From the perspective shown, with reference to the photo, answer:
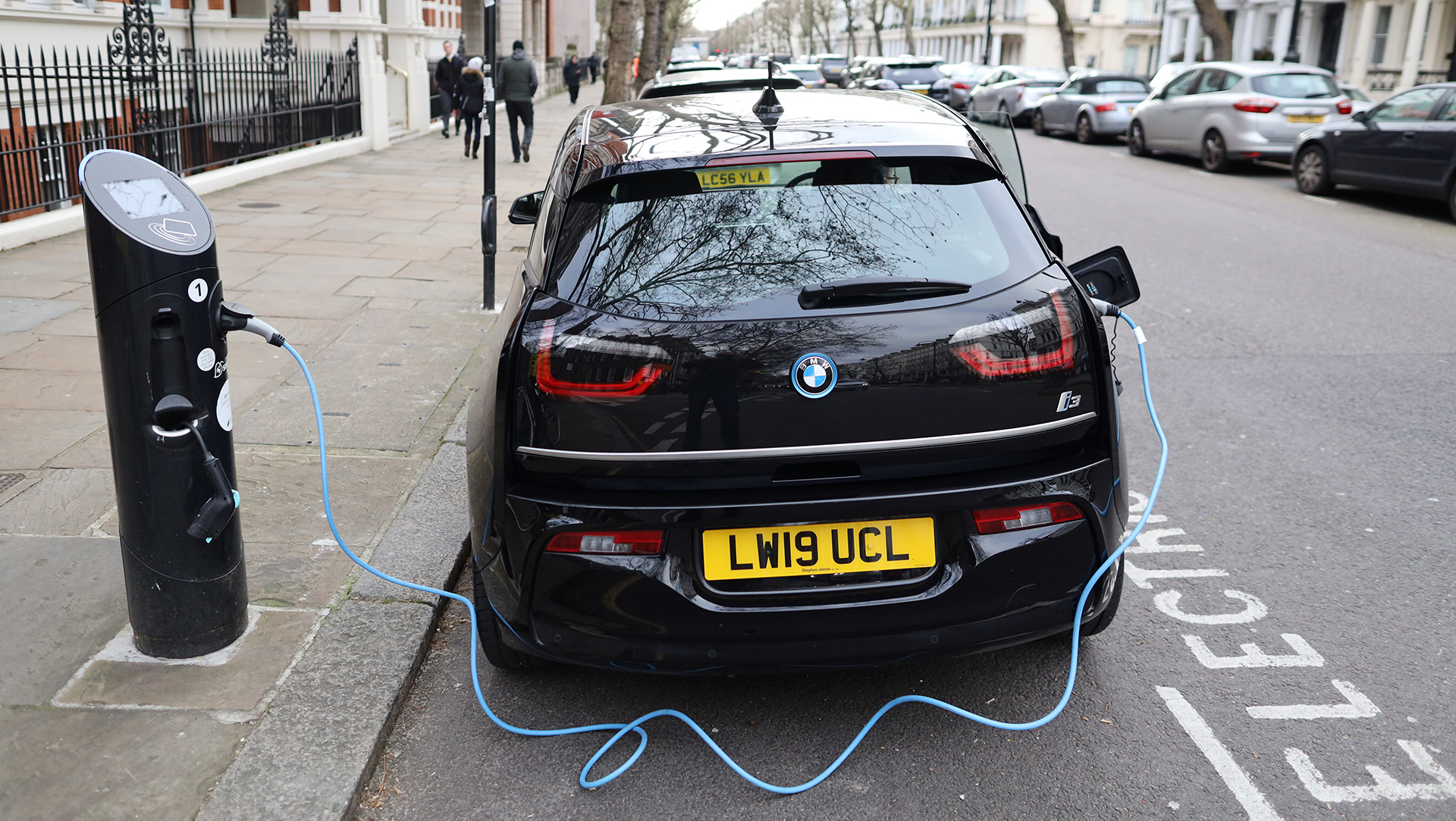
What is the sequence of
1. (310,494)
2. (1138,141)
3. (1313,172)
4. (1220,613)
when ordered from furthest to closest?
(1138,141), (1313,172), (310,494), (1220,613)

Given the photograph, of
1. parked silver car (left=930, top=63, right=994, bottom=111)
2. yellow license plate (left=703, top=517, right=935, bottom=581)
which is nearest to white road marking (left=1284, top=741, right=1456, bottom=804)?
yellow license plate (left=703, top=517, right=935, bottom=581)

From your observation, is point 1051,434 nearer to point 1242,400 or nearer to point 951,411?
point 951,411

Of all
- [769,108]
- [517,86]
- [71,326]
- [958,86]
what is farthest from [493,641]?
[958,86]

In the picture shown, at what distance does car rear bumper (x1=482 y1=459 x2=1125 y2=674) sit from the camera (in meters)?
2.79

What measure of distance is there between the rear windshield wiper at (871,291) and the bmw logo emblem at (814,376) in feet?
0.49

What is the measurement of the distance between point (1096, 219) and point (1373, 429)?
725 centimetres

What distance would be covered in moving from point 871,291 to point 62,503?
3.26 metres

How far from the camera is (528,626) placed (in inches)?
116

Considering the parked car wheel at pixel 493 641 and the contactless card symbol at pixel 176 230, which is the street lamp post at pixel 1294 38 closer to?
the parked car wheel at pixel 493 641

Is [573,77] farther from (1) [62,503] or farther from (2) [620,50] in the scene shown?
(1) [62,503]

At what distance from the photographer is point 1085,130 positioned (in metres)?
23.9

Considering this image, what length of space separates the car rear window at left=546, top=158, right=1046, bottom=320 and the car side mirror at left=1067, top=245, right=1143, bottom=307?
0.57 m

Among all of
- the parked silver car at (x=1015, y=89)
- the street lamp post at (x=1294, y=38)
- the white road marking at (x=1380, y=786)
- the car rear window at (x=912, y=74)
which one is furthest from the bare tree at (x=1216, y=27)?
the white road marking at (x=1380, y=786)

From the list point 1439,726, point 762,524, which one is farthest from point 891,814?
point 1439,726
